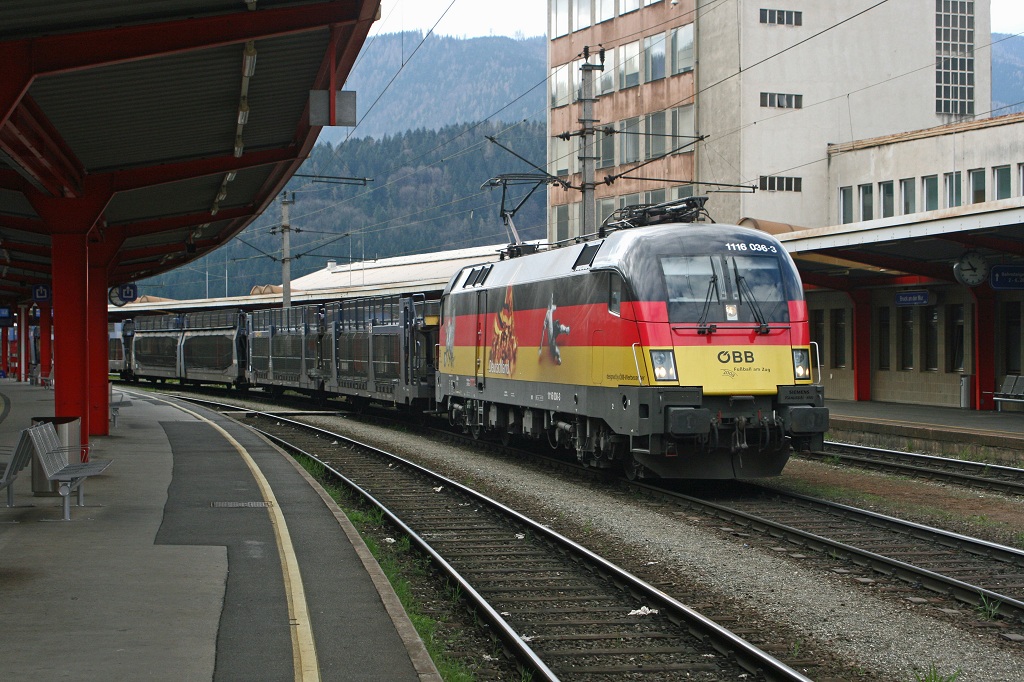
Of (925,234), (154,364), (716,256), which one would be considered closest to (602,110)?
(154,364)

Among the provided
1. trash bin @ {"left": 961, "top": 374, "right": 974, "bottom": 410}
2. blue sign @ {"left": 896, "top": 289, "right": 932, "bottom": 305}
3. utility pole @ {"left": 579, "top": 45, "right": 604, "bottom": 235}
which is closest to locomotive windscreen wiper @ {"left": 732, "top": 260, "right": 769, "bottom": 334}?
utility pole @ {"left": 579, "top": 45, "right": 604, "bottom": 235}

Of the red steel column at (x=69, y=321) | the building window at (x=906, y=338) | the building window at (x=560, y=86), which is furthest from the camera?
the building window at (x=560, y=86)

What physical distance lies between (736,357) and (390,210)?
145350mm

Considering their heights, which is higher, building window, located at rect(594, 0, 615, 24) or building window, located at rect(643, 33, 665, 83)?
building window, located at rect(594, 0, 615, 24)

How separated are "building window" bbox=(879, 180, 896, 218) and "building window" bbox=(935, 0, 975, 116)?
7.44 meters

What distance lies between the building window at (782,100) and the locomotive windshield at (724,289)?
29.8 meters

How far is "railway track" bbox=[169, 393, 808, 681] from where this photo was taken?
23.7 feet

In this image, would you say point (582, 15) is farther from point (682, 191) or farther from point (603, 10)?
point (682, 191)

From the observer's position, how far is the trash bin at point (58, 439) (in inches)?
526

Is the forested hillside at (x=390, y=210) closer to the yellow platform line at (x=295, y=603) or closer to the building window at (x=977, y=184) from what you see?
the building window at (x=977, y=184)

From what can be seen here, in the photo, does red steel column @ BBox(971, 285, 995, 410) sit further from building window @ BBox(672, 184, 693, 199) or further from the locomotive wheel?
building window @ BBox(672, 184, 693, 199)

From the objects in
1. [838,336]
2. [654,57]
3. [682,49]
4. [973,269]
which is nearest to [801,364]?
[973,269]

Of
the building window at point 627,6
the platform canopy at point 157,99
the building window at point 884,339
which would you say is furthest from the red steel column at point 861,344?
the building window at point 627,6

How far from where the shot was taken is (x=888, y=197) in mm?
39344
